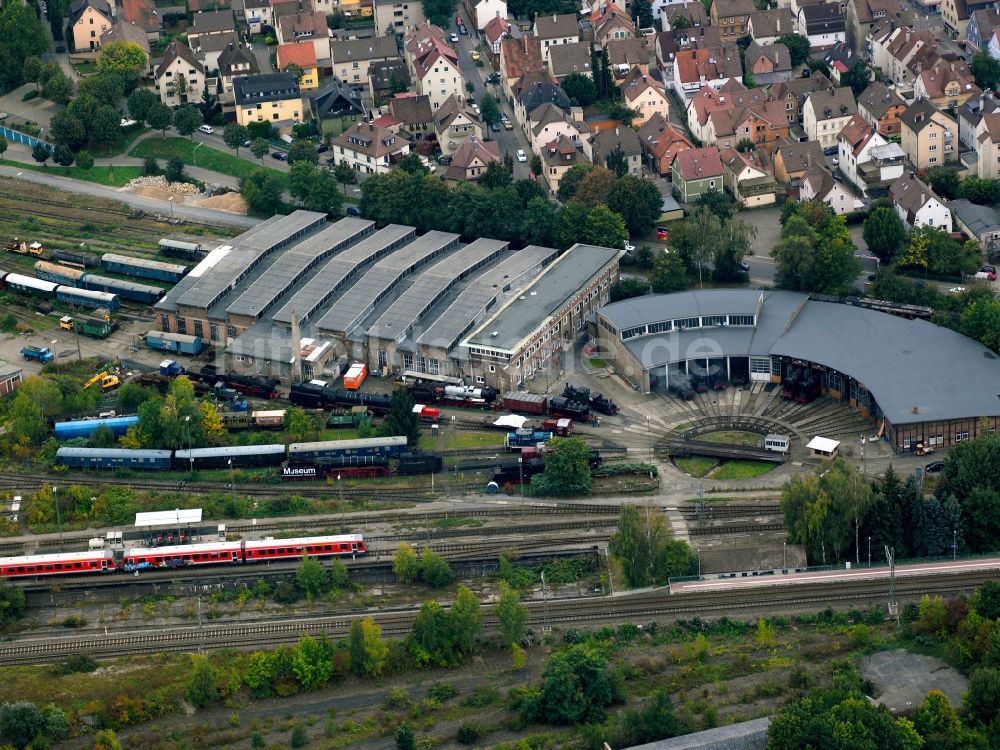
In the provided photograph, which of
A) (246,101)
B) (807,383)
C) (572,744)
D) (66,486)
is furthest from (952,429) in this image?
(246,101)

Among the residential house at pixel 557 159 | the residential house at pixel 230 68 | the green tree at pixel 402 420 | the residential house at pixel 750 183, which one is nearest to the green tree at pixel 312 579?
the green tree at pixel 402 420

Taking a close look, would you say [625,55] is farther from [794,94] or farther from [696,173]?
[696,173]

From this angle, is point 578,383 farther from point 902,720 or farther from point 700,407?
point 902,720

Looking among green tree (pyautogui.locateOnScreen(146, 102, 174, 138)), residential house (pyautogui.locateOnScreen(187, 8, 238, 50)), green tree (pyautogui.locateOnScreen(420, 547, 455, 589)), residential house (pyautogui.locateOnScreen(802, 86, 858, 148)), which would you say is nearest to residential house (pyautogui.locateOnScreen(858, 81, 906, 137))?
residential house (pyautogui.locateOnScreen(802, 86, 858, 148))

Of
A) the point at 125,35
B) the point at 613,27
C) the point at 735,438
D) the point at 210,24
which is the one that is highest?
the point at 210,24

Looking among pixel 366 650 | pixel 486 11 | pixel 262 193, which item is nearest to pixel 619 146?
pixel 262 193

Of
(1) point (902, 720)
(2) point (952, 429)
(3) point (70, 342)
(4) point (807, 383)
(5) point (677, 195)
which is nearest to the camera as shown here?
(1) point (902, 720)
